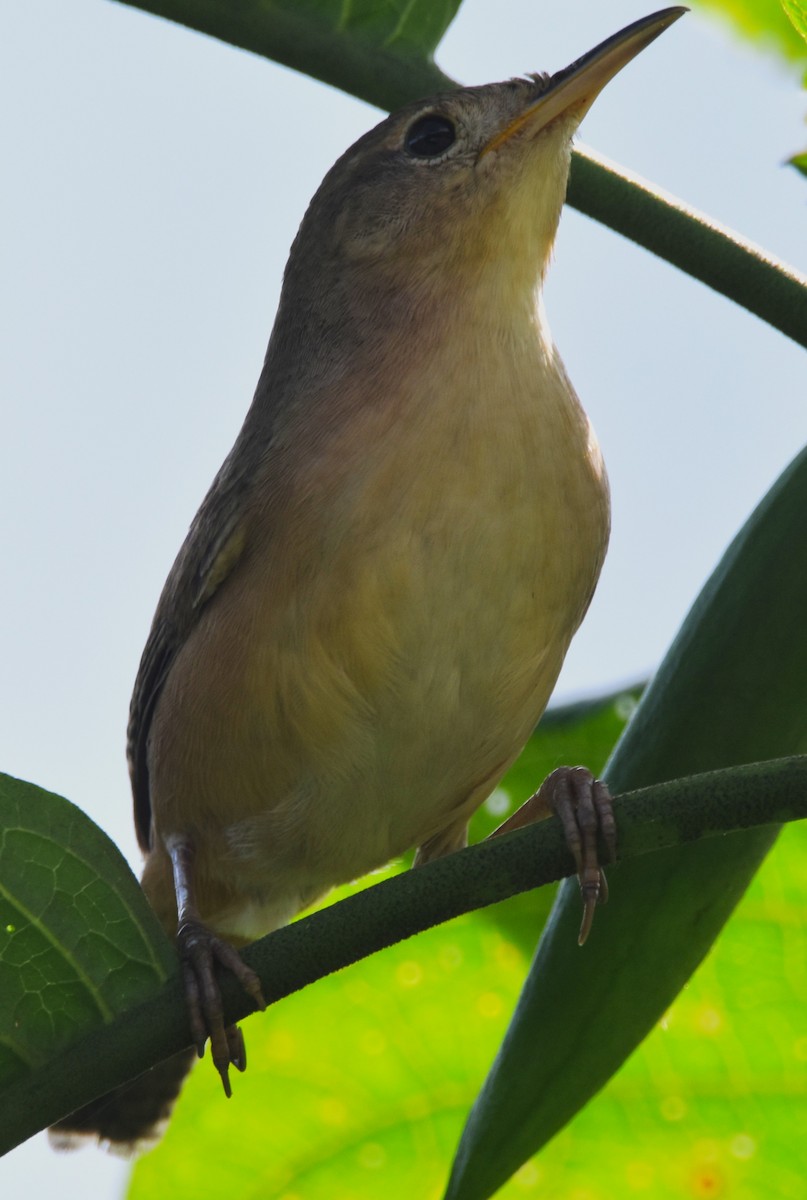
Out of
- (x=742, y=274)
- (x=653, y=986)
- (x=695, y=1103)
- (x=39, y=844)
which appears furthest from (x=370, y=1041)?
(x=742, y=274)

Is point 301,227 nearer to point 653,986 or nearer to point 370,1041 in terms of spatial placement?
point 370,1041

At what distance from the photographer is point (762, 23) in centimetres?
366

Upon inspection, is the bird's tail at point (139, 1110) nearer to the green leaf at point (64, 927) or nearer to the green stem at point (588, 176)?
the green leaf at point (64, 927)

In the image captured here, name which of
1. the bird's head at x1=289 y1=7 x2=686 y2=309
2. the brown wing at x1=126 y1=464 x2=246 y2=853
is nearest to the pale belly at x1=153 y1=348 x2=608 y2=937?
the brown wing at x1=126 y1=464 x2=246 y2=853

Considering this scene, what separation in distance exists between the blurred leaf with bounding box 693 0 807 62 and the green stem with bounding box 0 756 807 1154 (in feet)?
8.13

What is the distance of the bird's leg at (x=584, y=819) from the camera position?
1.98 m

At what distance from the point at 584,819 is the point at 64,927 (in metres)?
0.91

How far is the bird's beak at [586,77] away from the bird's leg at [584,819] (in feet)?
4.93

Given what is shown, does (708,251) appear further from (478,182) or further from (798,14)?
(478,182)

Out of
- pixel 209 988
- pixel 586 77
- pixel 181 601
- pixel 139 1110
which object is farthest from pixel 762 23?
pixel 139 1110

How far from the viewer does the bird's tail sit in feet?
13.1

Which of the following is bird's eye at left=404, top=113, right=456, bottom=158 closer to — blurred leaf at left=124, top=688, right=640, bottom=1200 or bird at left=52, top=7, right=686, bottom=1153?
bird at left=52, top=7, right=686, bottom=1153

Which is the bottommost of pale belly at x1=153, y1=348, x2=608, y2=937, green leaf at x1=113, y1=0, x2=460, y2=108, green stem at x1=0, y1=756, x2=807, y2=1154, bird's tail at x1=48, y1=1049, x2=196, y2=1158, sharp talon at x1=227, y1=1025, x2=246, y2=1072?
green stem at x1=0, y1=756, x2=807, y2=1154

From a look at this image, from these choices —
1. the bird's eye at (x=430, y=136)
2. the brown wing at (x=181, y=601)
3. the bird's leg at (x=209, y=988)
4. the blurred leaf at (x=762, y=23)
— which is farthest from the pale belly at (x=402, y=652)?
the blurred leaf at (x=762, y=23)
